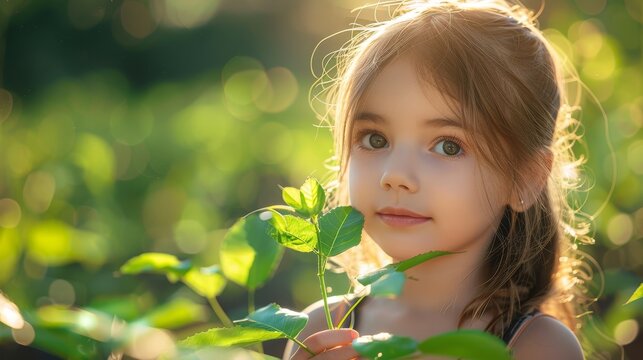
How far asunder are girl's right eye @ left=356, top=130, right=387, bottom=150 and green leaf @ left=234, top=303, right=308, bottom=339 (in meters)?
0.38

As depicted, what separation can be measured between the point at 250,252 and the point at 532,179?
383mm

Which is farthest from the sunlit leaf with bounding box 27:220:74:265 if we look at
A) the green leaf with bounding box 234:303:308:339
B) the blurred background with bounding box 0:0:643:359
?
the green leaf with bounding box 234:303:308:339

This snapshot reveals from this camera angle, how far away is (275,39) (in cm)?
290

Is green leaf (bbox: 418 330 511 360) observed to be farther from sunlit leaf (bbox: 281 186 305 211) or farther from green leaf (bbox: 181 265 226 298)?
green leaf (bbox: 181 265 226 298)

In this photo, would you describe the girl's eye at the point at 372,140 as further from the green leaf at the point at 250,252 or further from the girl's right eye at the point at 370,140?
the green leaf at the point at 250,252

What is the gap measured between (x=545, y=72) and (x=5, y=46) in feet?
5.96

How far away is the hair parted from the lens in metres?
1.01

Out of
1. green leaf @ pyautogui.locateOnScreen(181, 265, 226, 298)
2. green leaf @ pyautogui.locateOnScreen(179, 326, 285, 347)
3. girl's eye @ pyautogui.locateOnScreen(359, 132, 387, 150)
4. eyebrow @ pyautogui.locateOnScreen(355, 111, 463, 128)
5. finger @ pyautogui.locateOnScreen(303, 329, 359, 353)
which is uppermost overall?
eyebrow @ pyautogui.locateOnScreen(355, 111, 463, 128)

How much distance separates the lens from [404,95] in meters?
0.97

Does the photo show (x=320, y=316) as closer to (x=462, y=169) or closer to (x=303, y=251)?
(x=462, y=169)

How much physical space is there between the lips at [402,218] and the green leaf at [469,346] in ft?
1.50

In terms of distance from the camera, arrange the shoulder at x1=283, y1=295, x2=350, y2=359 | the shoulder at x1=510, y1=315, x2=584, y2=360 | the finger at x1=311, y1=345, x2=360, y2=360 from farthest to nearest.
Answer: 1. the shoulder at x1=283, y1=295, x2=350, y2=359
2. the shoulder at x1=510, y1=315, x2=584, y2=360
3. the finger at x1=311, y1=345, x2=360, y2=360

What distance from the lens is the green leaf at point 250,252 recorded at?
0.85 meters

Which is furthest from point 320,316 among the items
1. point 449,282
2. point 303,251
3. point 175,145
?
point 175,145
